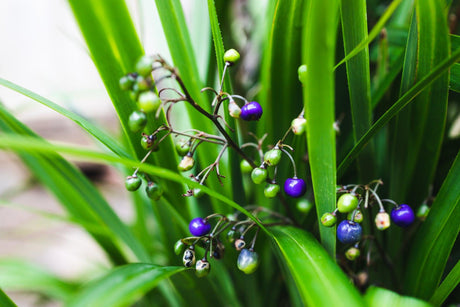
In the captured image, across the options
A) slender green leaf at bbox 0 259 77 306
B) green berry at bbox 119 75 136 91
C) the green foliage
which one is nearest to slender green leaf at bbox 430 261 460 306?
the green foliage

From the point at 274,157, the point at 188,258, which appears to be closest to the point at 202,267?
the point at 188,258

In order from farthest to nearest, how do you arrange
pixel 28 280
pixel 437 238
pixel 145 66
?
pixel 28 280, pixel 437 238, pixel 145 66

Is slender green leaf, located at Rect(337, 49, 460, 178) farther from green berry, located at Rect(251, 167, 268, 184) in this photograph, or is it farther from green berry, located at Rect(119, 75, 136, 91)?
green berry, located at Rect(119, 75, 136, 91)

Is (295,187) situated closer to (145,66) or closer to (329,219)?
(329,219)

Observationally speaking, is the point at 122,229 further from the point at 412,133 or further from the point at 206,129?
the point at 412,133

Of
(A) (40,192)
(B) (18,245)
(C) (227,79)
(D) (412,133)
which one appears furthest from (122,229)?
(A) (40,192)

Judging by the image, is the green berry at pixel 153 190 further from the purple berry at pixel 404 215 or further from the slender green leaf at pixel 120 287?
the purple berry at pixel 404 215

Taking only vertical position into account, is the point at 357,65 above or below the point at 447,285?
above
